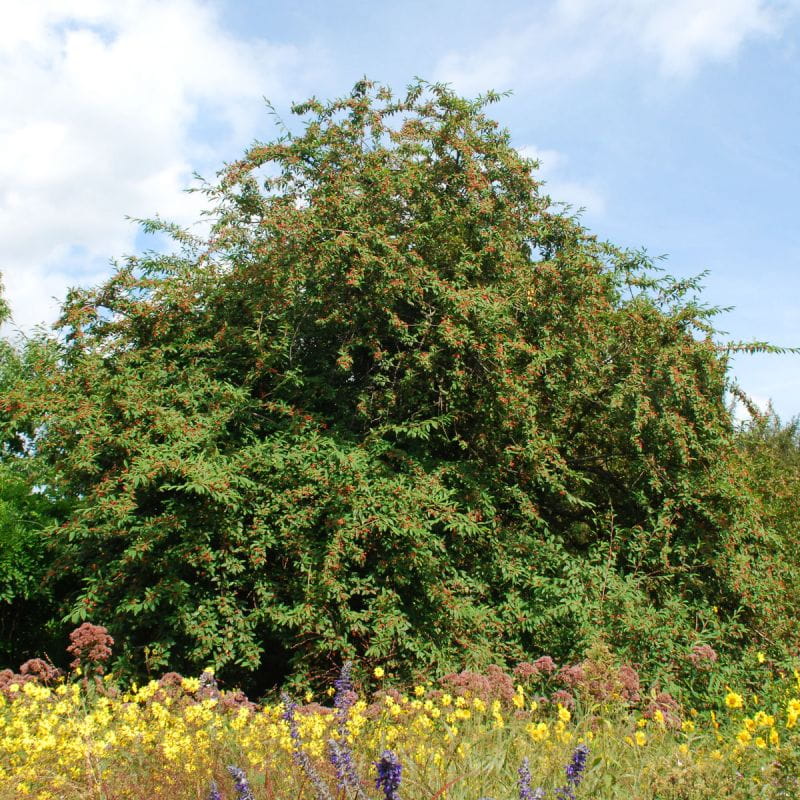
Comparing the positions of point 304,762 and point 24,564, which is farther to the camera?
point 24,564

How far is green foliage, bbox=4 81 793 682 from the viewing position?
5895 mm

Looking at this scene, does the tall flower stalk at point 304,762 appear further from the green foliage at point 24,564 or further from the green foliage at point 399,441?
the green foliage at point 24,564

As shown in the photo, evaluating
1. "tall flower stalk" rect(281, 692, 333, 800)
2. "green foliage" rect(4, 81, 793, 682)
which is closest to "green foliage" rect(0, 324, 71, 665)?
"green foliage" rect(4, 81, 793, 682)

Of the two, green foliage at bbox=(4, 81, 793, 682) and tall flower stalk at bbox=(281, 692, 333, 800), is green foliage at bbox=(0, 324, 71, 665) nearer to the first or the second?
green foliage at bbox=(4, 81, 793, 682)

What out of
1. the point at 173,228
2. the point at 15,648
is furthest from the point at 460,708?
the point at 15,648

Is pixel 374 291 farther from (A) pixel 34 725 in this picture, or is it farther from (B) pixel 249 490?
(A) pixel 34 725

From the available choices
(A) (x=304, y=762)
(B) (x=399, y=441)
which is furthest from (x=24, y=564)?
(A) (x=304, y=762)

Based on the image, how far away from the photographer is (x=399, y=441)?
671cm

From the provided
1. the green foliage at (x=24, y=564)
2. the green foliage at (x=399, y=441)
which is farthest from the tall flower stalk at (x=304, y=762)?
the green foliage at (x=24, y=564)

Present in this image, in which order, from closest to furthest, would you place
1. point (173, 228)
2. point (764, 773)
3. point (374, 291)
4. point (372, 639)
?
point (764, 773)
point (372, 639)
point (374, 291)
point (173, 228)

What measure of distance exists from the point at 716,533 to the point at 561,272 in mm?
3104

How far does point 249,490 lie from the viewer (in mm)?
5898

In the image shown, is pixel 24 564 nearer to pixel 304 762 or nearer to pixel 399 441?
pixel 399 441

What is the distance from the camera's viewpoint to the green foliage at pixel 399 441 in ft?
19.3
